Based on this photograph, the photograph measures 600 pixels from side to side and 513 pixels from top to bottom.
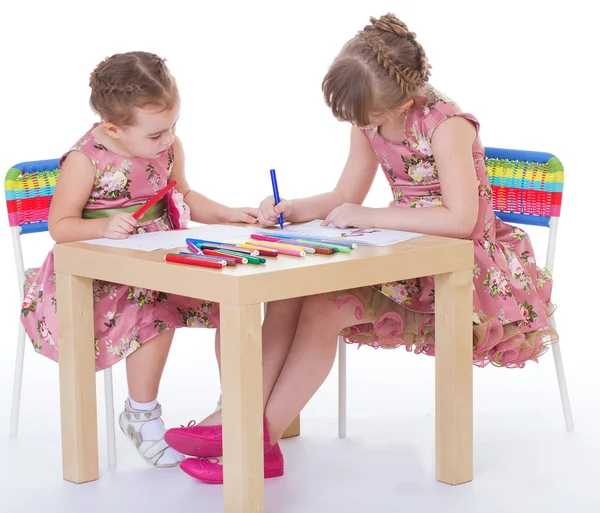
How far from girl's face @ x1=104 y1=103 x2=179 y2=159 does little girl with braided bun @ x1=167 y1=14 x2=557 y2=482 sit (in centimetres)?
24

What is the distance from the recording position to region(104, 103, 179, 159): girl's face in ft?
7.49

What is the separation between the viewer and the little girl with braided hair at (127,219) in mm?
2271

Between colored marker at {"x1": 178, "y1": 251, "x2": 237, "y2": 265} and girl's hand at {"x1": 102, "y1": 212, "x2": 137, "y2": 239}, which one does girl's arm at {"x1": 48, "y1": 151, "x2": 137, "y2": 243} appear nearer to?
girl's hand at {"x1": 102, "y1": 212, "x2": 137, "y2": 239}

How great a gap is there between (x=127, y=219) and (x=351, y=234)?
0.43 m

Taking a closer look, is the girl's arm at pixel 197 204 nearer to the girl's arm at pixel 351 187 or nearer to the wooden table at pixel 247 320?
the girl's arm at pixel 351 187

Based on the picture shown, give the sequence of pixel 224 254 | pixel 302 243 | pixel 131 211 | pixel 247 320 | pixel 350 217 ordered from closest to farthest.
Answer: pixel 247 320, pixel 224 254, pixel 302 243, pixel 350 217, pixel 131 211

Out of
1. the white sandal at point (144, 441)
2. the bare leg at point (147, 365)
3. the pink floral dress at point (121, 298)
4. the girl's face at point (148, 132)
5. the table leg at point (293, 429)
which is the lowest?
the table leg at point (293, 429)

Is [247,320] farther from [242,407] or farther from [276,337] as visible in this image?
[276,337]

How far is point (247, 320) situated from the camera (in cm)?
182

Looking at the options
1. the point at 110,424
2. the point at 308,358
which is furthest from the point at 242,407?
the point at 110,424

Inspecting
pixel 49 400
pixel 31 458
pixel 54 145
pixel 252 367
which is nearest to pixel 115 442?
pixel 31 458

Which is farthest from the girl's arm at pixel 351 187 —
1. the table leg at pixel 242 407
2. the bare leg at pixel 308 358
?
the table leg at pixel 242 407

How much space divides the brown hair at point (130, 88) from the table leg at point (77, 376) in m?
0.35

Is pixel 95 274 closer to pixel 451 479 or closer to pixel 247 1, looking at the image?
pixel 451 479
